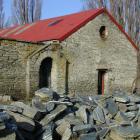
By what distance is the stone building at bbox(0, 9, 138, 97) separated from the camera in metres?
16.6

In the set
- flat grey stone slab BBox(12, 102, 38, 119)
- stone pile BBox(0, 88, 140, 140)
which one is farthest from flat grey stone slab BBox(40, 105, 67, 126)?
flat grey stone slab BBox(12, 102, 38, 119)

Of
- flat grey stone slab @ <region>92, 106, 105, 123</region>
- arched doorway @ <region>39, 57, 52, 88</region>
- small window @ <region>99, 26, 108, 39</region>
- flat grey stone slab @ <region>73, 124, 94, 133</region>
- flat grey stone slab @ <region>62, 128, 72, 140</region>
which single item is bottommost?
flat grey stone slab @ <region>62, 128, 72, 140</region>

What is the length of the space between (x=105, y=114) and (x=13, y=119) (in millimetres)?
4289

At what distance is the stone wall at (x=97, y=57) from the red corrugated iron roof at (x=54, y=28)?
1.10 feet

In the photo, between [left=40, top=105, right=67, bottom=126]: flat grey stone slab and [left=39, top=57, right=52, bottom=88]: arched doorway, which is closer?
[left=40, top=105, right=67, bottom=126]: flat grey stone slab

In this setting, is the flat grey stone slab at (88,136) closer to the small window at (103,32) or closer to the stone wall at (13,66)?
the stone wall at (13,66)

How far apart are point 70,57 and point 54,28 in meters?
2.54

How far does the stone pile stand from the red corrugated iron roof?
→ 5242 millimetres

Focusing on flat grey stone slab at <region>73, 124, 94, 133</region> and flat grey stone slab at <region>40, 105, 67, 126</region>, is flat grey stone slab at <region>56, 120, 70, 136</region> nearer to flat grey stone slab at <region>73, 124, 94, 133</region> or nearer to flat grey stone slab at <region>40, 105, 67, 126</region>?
flat grey stone slab at <region>73, 124, 94, 133</region>

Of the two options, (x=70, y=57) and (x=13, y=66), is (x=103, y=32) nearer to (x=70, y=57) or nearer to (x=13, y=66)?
(x=70, y=57)

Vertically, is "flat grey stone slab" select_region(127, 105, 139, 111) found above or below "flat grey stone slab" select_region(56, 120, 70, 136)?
above

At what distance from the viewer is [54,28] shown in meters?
20.2

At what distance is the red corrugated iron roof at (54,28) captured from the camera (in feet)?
61.1

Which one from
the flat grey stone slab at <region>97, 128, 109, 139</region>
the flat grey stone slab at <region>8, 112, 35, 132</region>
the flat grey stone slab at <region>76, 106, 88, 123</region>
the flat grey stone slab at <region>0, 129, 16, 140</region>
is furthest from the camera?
the flat grey stone slab at <region>76, 106, 88, 123</region>
